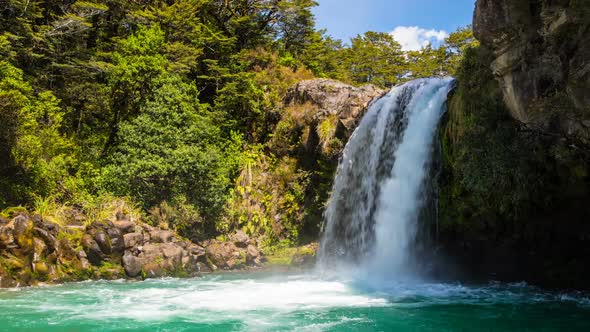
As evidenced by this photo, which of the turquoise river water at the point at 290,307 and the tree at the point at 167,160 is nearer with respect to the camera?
the turquoise river water at the point at 290,307

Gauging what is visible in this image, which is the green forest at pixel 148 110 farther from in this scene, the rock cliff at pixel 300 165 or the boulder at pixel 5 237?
the boulder at pixel 5 237

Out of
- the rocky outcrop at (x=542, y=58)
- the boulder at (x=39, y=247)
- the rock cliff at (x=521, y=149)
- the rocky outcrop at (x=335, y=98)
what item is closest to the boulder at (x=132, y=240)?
the boulder at (x=39, y=247)

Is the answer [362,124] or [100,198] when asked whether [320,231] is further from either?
[100,198]

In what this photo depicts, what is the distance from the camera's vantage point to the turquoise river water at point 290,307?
30.5 ft

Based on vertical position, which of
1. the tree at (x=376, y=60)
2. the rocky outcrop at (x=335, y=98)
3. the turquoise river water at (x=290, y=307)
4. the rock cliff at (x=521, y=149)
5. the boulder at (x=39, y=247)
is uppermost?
the tree at (x=376, y=60)

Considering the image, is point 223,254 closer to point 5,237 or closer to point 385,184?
point 385,184

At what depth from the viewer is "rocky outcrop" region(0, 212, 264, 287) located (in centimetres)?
1373

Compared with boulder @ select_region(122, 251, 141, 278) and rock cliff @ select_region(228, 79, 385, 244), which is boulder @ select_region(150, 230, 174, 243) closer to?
boulder @ select_region(122, 251, 141, 278)

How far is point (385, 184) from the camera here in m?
17.0

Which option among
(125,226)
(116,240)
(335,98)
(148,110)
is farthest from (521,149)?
(148,110)

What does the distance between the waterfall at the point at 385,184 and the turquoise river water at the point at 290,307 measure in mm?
1876

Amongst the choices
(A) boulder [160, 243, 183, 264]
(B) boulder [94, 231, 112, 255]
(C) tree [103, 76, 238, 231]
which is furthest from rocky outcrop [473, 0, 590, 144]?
(C) tree [103, 76, 238, 231]

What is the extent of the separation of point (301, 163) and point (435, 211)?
29.7 ft

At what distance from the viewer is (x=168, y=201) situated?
20.0m
